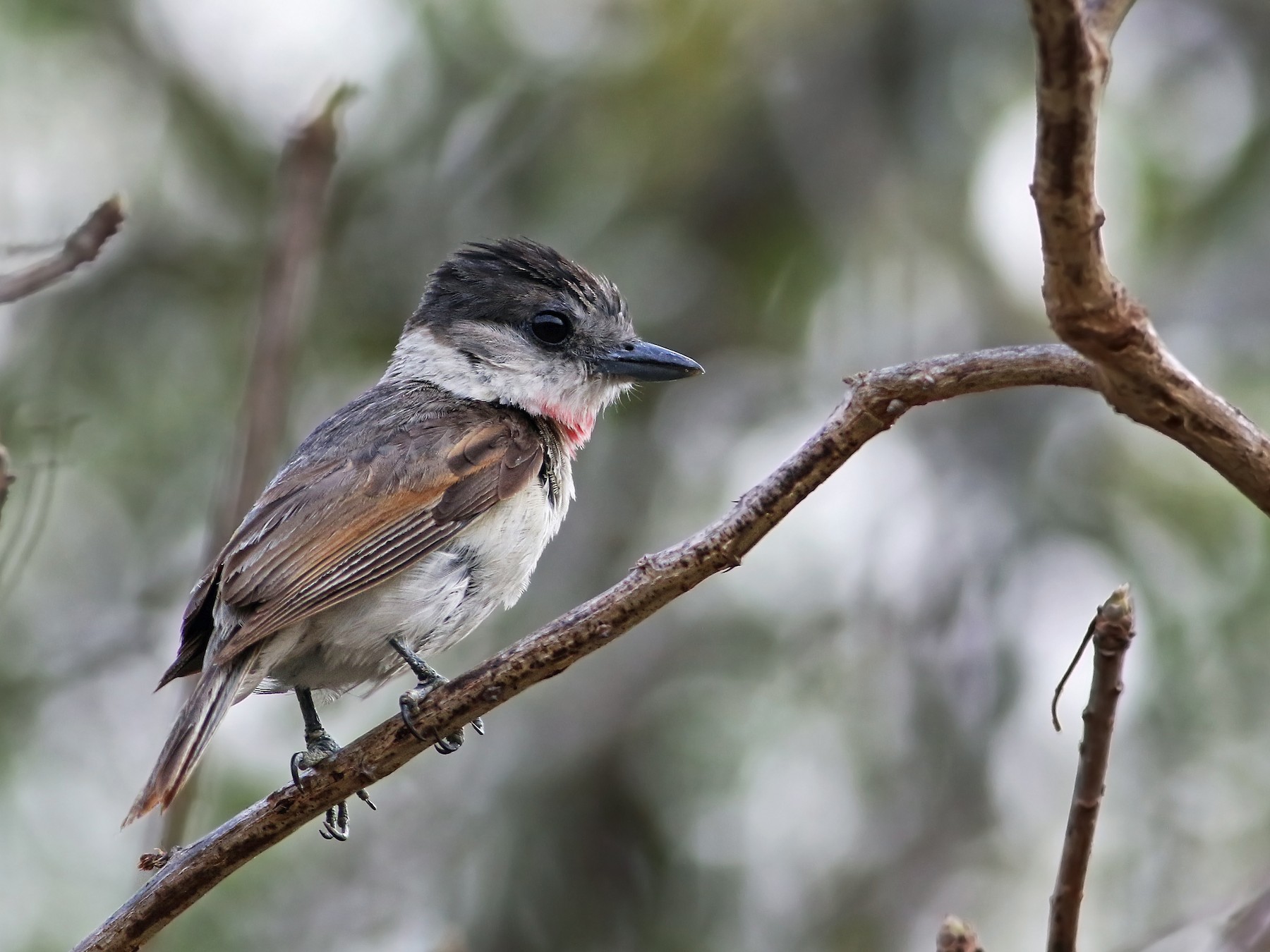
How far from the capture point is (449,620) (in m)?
3.65

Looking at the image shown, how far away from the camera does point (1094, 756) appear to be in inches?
66.5

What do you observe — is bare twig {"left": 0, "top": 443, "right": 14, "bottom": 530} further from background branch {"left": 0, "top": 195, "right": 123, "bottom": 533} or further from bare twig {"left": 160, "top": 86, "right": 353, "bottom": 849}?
bare twig {"left": 160, "top": 86, "right": 353, "bottom": 849}

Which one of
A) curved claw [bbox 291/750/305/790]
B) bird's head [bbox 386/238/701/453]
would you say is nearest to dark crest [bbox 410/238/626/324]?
bird's head [bbox 386/238/701/453]

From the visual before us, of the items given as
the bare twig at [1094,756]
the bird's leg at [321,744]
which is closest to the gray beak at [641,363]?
the bird's leg at [321,744]

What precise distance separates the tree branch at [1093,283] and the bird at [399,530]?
→ 1.54 meters

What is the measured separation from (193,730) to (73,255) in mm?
1222

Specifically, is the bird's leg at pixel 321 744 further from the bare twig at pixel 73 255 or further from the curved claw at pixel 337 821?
the bare twig at pixel 73 255

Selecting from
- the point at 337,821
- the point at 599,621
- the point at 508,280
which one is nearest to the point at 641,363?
the point at 508,280

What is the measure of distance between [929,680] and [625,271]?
2322mm

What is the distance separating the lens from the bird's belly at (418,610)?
11.8 ft

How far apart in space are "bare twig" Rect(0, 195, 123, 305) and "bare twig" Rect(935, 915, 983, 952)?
1.50m

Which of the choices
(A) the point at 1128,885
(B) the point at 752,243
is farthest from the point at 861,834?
(B) the point at 752,243

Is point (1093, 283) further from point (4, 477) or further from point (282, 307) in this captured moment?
point (282, 307)

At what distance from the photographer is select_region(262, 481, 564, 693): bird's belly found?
11.8 feet
